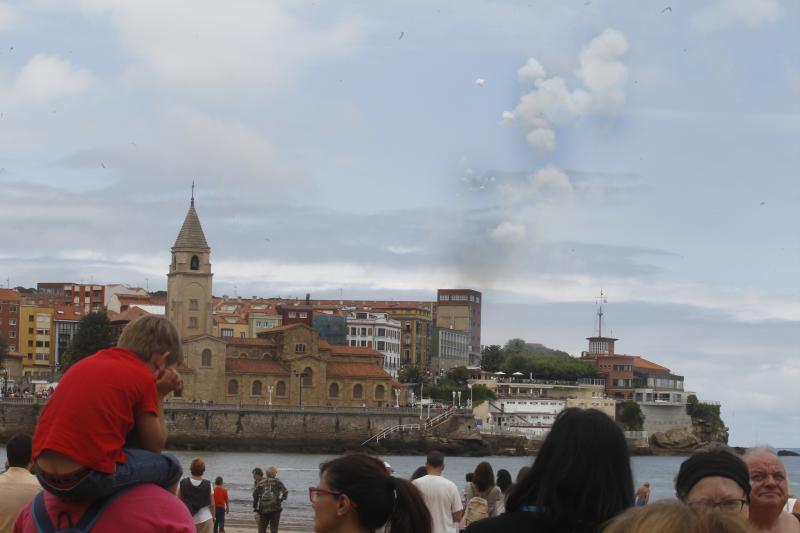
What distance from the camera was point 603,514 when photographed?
470 cm

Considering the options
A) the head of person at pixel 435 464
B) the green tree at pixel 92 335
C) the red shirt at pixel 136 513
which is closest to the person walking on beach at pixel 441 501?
the head of person at pixel 435 464

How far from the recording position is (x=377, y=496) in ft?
16.7

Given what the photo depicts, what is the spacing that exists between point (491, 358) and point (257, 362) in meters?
59.2

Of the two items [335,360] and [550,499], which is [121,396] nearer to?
[550,499]

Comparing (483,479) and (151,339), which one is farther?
(483,479)

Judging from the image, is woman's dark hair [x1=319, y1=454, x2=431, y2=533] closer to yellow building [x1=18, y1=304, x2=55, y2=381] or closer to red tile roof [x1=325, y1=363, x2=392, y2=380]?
red tile roof [x1=325, y1=363, x2=392, y2=380]

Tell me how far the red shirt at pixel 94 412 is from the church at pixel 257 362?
313ft

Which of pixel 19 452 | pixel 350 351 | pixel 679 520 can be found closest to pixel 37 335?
pixel 350 351

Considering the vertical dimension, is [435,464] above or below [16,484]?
below

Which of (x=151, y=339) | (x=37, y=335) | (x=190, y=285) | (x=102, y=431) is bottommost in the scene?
(x=102, y=431)

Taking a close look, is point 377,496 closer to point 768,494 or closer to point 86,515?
point 86,515

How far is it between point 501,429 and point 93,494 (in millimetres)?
106080

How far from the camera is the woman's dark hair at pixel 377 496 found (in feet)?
16.6

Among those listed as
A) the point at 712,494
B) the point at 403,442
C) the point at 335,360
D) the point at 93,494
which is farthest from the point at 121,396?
the point at 335,360
